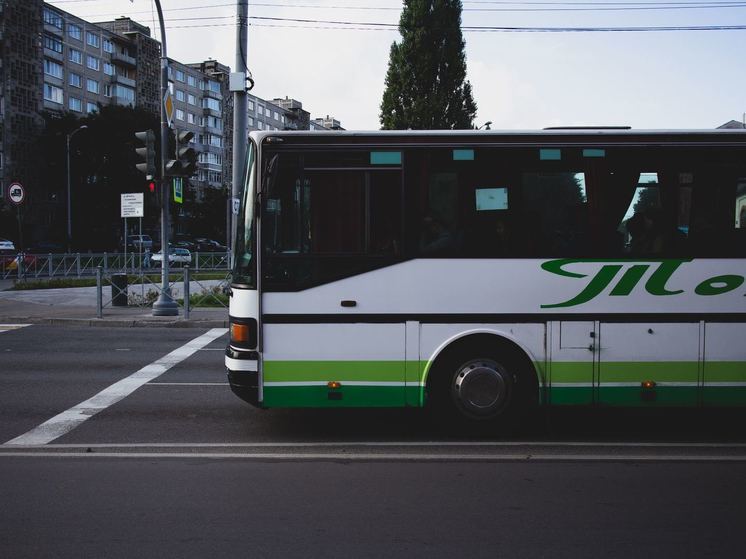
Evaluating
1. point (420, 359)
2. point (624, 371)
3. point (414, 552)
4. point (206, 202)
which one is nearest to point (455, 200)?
point (420, 359)

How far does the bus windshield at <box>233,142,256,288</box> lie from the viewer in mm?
6619

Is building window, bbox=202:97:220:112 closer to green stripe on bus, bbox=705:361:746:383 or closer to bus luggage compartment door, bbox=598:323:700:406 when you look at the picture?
bus luggage compartment door, bbox=598:323:700:406

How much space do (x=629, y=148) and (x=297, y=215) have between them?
2.99m

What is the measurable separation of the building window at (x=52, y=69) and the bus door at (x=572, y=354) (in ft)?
232

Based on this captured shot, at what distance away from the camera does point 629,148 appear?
22.0 ft

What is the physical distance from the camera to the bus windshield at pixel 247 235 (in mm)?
6619

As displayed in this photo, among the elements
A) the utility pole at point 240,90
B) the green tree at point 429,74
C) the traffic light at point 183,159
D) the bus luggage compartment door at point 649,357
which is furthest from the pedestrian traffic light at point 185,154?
the green tree at point 429,74

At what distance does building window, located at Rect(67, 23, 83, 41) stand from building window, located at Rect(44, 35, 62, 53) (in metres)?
3.52

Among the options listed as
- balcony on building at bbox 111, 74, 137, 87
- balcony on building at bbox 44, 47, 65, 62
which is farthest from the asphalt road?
balcony on building at bbox 111, 74, 137, 87

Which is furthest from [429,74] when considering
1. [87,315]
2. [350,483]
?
[350,483]

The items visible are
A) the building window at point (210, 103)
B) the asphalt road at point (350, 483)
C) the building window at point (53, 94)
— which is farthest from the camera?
the building window at point (210, 103)

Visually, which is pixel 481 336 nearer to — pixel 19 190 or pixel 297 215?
pixel 297 215

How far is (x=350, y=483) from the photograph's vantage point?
17.6ft

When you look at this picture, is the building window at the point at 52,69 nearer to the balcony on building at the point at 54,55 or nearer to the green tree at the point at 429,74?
the balcony on building at the point at 54,55
